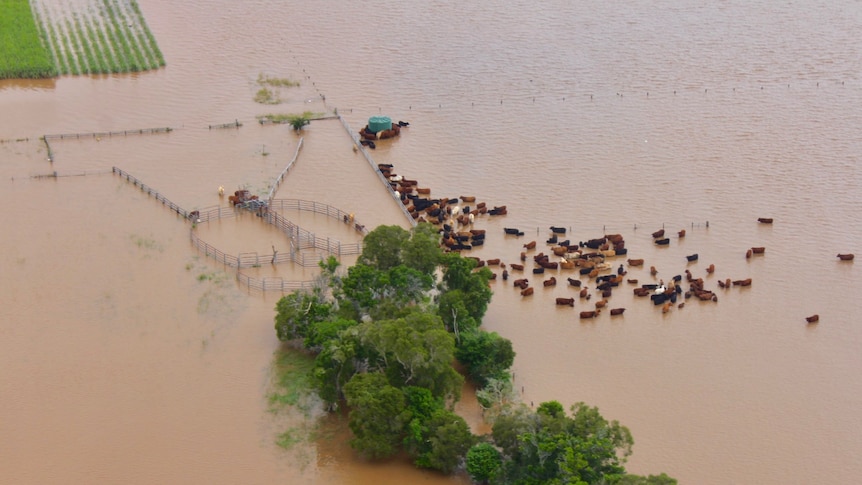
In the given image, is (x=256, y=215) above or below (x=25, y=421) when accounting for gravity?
above

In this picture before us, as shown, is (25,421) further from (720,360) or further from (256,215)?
(720,360)

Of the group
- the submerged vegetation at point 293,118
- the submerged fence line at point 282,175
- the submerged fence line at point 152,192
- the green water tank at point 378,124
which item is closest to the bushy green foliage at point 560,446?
the submerged fence line at point 282,175

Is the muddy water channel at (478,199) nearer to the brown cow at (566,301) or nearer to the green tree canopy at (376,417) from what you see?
the brown cow at (566,301)

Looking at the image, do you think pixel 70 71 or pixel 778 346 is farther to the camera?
pixel 70 71

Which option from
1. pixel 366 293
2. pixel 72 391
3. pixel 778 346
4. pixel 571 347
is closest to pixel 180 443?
pixel 72 391

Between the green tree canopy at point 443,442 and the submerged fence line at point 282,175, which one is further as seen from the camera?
the submerged fence line at point 282,175

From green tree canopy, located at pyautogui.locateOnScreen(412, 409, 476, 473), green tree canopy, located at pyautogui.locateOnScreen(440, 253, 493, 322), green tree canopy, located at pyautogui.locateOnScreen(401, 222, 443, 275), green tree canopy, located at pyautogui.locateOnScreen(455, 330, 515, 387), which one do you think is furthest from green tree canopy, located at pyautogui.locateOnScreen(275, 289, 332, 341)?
green tree canopy, located at pyautogui.locateOnScreen(412, 409, 476, 473)
